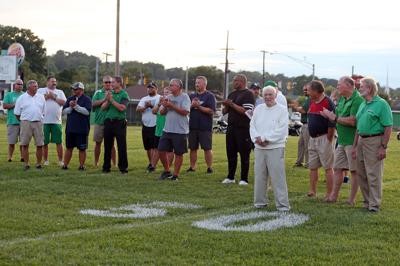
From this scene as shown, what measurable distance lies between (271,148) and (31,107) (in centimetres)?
656

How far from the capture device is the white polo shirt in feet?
46.9

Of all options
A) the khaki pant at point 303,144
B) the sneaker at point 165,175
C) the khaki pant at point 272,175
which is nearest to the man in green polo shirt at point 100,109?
the sneaker at point 165,175

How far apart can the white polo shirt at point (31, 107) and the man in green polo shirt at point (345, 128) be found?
21.8 feet

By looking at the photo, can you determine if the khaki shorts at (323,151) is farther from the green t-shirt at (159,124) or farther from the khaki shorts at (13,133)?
the khaki shorts at (13,133)

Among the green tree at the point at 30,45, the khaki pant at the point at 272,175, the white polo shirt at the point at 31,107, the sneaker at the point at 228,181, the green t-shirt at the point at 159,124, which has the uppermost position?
the green tree at the point at 30,45

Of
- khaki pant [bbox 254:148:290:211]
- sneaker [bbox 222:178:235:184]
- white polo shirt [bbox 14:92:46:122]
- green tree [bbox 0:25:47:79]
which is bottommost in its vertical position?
sneaker [bbox 222:178:235:184]

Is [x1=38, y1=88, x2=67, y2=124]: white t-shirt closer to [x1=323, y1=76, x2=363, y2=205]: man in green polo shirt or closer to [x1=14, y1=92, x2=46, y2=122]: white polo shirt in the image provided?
[x1=14, y1=92, x2=46, y2=122]: white polo shirt

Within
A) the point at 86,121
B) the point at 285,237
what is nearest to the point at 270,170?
the point at 285,237

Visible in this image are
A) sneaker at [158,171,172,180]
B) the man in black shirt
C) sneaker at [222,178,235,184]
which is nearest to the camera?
the man in black shirt

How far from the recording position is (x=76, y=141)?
14.2 m

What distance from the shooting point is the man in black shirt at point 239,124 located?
12.6 metres

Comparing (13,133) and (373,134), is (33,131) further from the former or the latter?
(373,134)

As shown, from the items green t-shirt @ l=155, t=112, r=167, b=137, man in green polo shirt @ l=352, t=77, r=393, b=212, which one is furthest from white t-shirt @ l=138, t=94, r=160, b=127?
man in green polo shirt @ l=352, t=77, r=393, b=212

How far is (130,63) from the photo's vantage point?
141750 millimetres
